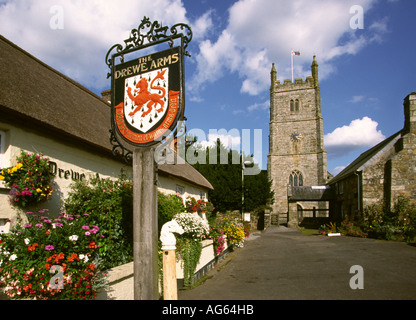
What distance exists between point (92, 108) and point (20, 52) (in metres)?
2.42

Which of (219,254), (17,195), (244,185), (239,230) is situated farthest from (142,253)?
(244,185)

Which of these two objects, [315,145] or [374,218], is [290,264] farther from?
[315,145]

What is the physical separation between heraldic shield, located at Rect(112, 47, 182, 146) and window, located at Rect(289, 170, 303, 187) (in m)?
41.7

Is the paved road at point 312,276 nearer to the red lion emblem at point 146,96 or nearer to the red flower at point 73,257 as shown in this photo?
the red flower at point 73,257

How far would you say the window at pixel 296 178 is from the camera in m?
43.8

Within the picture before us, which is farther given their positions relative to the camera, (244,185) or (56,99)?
(244,185)

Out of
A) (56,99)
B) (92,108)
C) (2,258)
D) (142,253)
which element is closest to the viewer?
(2,258)

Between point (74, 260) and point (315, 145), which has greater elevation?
point (315, 145)

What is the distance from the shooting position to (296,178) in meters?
44.0

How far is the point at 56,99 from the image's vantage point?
718cm

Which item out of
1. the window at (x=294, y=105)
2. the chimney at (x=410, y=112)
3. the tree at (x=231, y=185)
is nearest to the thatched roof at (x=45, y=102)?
the chimney at (x=410, y=112)

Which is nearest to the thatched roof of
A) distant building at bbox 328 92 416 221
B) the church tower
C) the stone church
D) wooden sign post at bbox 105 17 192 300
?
wooden sign post at bbox 105 17 192 300

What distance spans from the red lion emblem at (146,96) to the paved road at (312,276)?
4.21 metres

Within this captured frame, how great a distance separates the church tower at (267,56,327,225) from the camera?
4316 centimetres
